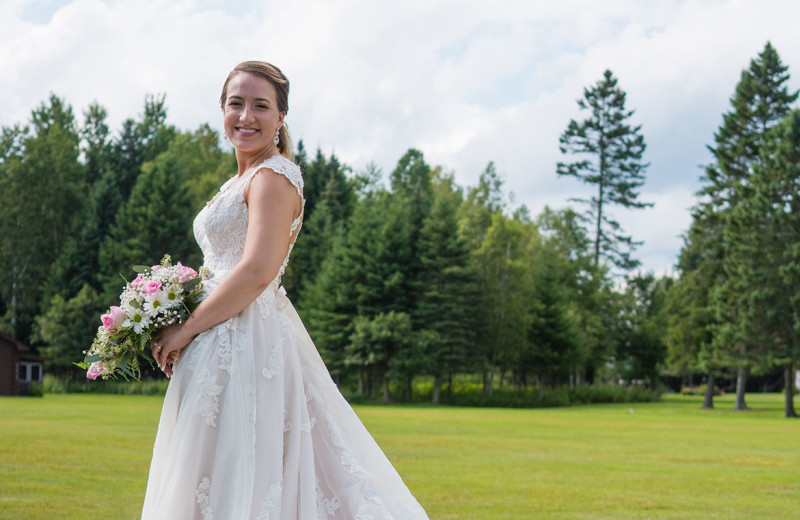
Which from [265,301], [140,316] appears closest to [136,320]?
[140,316]

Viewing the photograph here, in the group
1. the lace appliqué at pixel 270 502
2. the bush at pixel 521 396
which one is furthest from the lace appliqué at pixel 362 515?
the bush at pixel 521 396

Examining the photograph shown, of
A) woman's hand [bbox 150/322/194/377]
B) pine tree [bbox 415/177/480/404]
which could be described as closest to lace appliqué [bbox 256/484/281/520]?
woman's hand [bbox 150/322/194/377]

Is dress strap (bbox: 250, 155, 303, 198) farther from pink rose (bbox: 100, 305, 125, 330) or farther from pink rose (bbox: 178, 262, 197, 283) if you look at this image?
pink rose (bbox: 100, 305, 125, 330)

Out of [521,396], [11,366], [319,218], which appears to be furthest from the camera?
[319,218]

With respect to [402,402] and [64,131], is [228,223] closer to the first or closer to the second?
[402,402]

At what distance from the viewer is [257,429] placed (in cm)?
370

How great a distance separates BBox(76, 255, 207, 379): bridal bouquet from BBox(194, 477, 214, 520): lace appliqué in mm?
543

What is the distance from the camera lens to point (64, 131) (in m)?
73.6

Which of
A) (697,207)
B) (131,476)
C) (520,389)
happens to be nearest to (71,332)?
(520,389)

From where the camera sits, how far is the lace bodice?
12.5 feet

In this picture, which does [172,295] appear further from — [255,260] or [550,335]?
[550,335]

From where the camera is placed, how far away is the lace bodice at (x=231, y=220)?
382 cm

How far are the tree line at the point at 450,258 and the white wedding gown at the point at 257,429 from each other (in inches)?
1875

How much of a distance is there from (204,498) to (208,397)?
40 centimetres
